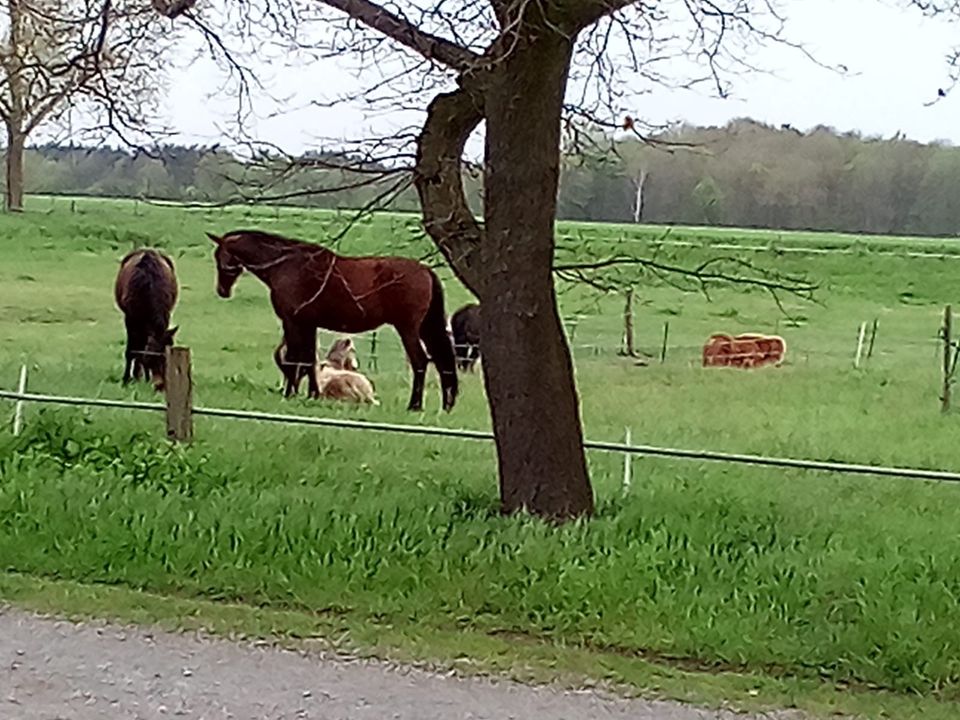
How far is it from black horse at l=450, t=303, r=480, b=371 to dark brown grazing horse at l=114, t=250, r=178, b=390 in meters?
4.64

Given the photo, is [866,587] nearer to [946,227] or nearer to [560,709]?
[560,709]

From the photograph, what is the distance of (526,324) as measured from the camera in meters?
6.97

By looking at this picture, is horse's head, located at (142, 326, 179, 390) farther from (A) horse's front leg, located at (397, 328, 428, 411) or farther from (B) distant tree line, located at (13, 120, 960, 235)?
(A) horse's front leg, located at (397, 328, 428, 411)

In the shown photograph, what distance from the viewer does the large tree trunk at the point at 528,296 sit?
22.4ft

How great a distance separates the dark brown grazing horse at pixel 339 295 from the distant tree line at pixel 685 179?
1186mm

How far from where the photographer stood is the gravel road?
4.65 m

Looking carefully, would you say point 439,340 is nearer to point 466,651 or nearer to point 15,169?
point 15,169

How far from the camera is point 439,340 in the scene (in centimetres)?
1306

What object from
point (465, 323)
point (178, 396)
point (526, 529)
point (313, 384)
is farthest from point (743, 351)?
point (526, 529)

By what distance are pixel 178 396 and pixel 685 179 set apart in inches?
191

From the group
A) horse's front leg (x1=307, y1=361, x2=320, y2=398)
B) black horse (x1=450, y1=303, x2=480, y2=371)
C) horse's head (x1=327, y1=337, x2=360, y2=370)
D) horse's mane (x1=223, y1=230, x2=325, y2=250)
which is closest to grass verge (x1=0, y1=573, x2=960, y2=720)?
horse's mane (x1=223, y1=230, x2=325, y2=250)

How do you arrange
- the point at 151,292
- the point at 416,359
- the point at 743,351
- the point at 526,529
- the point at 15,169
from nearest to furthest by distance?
1. the point at 526,529
2. the point at 416,359
3. the point at 151,292
4. the point at 15,169
5. the point at 743,351

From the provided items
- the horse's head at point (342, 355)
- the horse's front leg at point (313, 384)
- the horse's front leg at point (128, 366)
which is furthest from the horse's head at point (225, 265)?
the horse's head at point (342, 355)

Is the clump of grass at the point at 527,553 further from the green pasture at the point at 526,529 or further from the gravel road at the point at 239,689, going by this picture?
the gravel road at the point at 239,689
